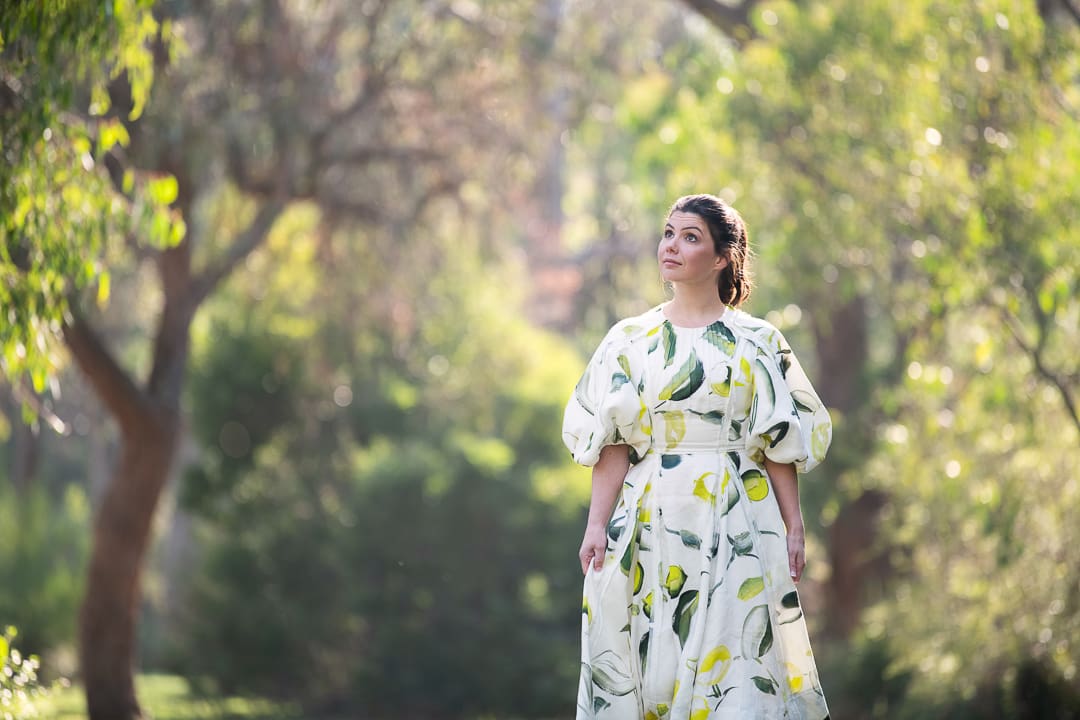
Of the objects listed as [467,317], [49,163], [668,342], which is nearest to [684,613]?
[668,342]

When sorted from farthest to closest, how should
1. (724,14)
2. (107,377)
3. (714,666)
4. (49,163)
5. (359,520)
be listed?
1. (359,520)
2. (724,14)
3. (107,377)
4. (49,163)
5. (714,666)

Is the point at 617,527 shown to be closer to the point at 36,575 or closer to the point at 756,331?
the point at 756,331

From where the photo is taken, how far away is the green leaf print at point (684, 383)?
186 inches

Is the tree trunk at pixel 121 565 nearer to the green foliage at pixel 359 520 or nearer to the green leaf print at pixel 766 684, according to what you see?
the green foliage at pixel 359 520

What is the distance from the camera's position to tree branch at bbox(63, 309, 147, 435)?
10.9m

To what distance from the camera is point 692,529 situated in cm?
473

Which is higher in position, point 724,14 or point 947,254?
point 724,14

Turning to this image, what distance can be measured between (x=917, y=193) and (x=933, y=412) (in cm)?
193

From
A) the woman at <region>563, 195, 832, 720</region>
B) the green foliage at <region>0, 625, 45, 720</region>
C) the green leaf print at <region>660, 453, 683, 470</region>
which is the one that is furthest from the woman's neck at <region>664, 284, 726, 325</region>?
the green foliage at <region>0, 625, 45, 720</region>

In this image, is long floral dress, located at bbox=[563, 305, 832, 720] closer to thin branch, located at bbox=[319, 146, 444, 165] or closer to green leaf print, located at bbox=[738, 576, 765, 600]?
green leaf print, located at bbox=[738, 576, 765, 600]

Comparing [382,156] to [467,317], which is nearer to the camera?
[382,156]

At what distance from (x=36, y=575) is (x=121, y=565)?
5.13m

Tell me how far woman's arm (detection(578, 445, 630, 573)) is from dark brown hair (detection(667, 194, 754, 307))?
589 mm

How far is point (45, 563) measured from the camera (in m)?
16.6
